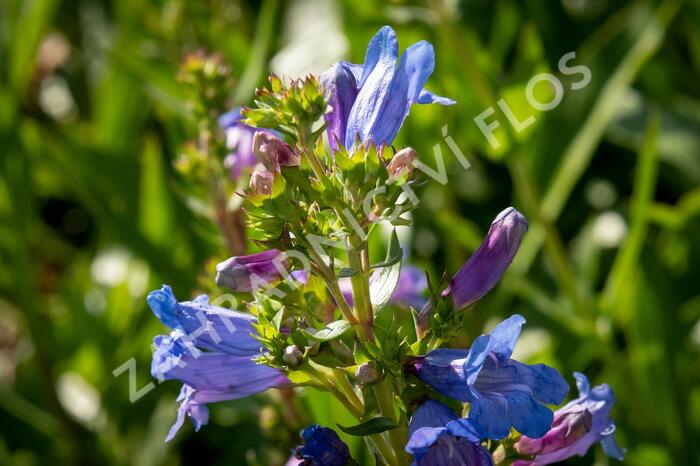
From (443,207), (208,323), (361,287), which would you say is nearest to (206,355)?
(208,323)

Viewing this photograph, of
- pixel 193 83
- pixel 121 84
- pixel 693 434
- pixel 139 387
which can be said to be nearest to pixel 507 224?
pixel 193 83

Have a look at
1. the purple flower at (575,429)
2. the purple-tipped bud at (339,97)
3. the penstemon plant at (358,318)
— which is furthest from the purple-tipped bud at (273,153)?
the purple flower at (575,429)

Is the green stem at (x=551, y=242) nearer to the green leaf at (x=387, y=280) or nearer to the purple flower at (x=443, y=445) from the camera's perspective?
the green leaf at (x=387, y=280)

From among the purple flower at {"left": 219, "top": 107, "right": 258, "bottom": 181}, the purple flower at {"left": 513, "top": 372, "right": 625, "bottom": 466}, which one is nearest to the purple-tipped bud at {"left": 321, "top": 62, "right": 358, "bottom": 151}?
the purple flower at {"left": 513, "top": 372, "right": 625, "bottom": 466}

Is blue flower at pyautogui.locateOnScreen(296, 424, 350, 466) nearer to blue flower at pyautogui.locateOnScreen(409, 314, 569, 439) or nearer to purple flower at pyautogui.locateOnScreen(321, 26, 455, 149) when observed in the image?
blue flower at pyautogui.locateOnScreen(409, 314, 569, 439)

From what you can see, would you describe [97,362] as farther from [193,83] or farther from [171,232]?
[193,83]

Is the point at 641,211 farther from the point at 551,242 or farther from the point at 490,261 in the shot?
the point at 490,261
